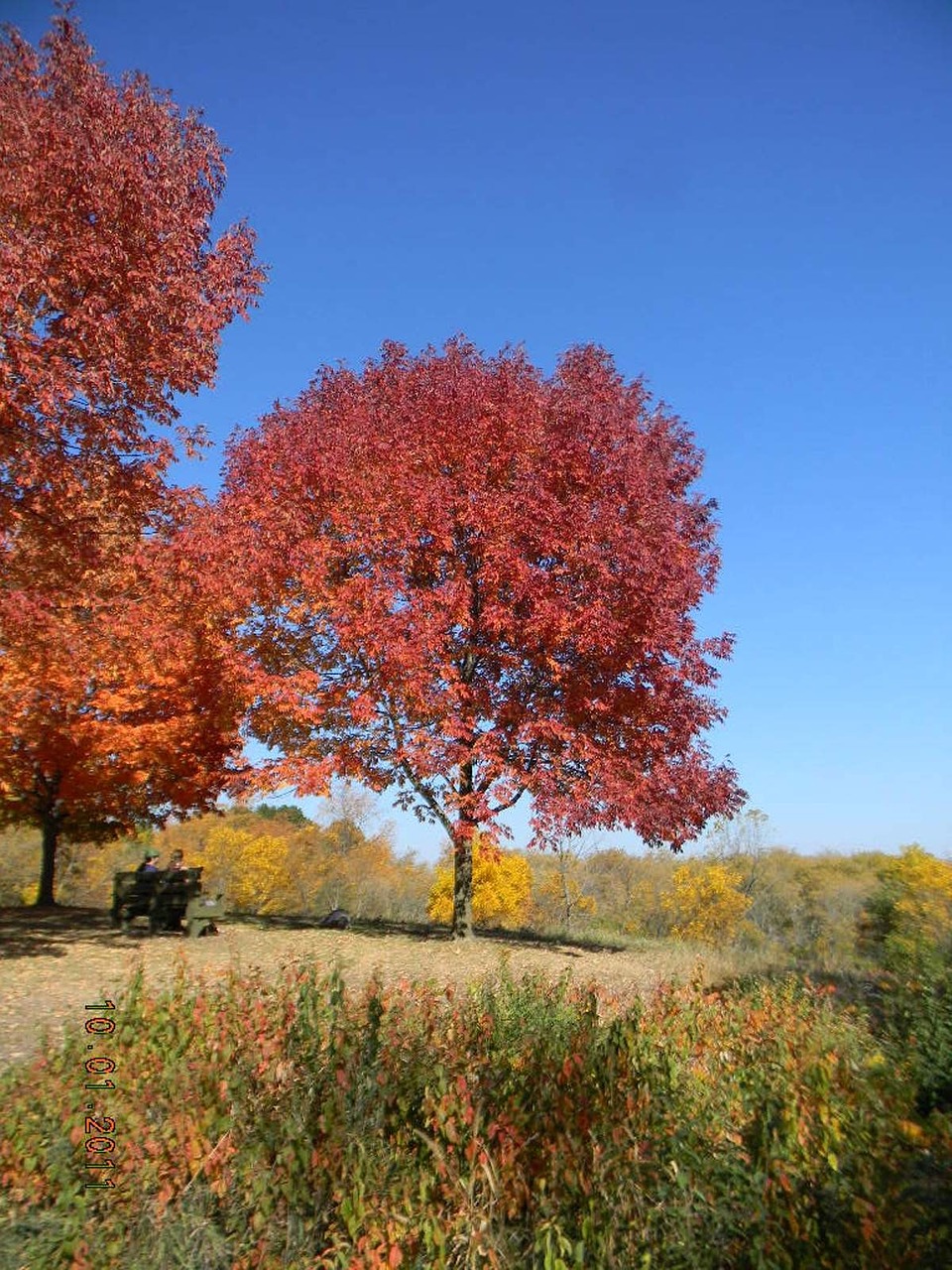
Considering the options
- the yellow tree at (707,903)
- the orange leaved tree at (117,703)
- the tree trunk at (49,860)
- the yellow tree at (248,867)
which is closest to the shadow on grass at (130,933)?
the tree trunk at (49,860)

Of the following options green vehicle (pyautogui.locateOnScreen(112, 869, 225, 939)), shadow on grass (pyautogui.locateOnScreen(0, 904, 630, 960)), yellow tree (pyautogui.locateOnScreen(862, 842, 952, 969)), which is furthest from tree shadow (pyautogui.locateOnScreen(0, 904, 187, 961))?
yellow tree (pyautogui.locateOnScreen(862, 842, 952, 969))

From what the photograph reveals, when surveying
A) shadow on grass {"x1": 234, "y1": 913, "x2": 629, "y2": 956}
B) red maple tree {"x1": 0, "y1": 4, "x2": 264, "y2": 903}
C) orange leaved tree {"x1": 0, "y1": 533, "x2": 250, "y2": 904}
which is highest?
red maple tree {"x1": 0, "y1": 4, "x2": 264, "y2": 903}

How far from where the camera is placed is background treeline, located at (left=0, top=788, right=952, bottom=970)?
39000 mm

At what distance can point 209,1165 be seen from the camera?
3863mm

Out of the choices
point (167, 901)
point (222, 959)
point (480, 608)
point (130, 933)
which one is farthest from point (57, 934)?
point (480, 608)

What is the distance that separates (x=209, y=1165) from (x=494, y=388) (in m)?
13.4

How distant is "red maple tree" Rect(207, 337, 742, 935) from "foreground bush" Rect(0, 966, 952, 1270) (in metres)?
7.71

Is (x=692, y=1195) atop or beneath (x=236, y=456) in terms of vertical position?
beneath

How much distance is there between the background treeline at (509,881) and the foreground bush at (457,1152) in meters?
27.4

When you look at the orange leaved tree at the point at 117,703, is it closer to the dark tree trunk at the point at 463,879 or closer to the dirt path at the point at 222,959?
the dirt path at the point at 222,959

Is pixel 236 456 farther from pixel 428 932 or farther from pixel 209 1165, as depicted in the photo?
pixel 209 1165

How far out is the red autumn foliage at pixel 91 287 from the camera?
8078 mm

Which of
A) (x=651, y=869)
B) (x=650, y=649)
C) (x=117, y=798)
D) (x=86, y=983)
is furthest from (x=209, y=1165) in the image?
(x=651, y=869)

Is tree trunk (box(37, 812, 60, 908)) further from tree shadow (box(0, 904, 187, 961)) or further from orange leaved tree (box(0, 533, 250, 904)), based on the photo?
tree shadow (box(0, 904, 187, 961))
